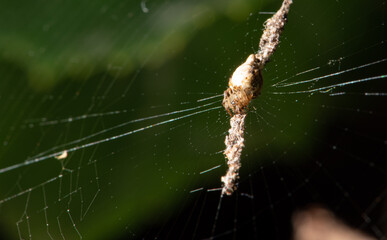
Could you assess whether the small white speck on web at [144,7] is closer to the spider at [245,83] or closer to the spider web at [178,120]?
the spider web at [178,120]

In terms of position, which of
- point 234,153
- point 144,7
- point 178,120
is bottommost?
point 234,153

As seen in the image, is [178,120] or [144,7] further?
[178,120]

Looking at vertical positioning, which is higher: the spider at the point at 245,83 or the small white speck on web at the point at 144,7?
the small white speck on web at the point at 144,7

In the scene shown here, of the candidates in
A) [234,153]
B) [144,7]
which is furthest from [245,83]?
[144,7]

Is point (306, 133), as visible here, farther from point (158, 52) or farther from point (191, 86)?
point (158, 52)

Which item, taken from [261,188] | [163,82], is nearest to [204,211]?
[261,188]

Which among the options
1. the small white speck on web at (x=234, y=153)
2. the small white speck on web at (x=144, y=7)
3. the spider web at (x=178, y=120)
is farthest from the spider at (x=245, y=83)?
the small white speck on web at (x=144, y=7)

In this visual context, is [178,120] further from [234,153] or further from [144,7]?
[144,7]
